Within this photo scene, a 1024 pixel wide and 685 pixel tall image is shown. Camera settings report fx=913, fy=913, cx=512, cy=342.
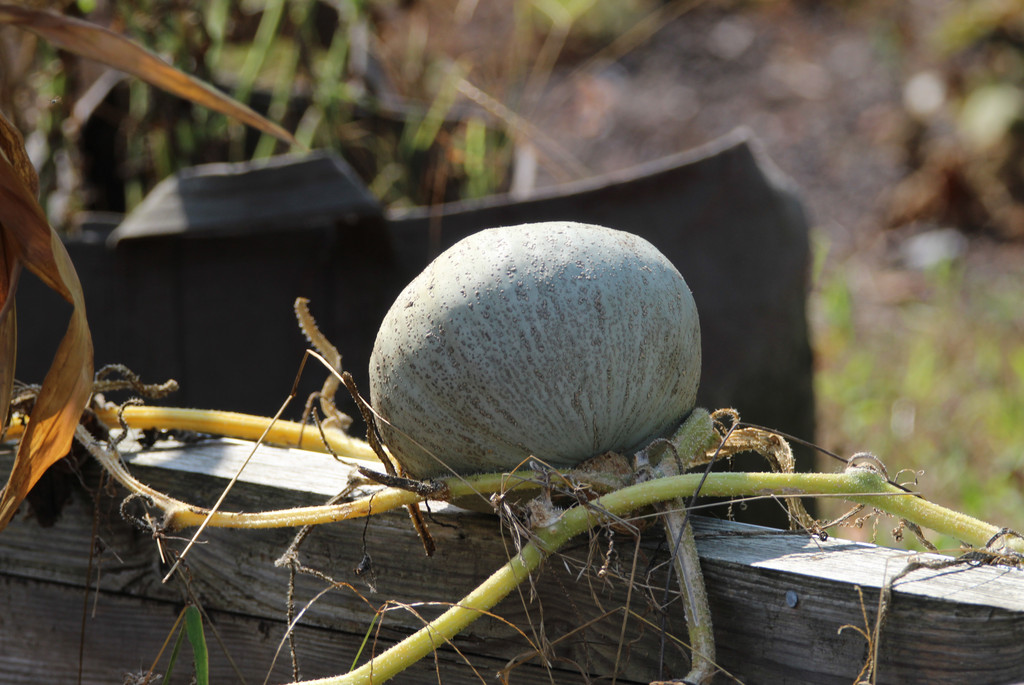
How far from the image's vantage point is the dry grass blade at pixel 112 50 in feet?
3.44

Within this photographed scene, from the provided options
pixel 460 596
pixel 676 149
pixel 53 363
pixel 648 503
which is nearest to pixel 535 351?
pixel 648 503

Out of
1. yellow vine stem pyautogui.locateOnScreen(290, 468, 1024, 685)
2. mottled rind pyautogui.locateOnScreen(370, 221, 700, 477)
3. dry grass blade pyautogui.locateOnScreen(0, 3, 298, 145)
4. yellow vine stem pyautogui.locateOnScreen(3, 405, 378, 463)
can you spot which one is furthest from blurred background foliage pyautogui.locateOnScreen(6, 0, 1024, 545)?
yellow vine stem pyautogui.locateOnScreen(3, 405, 378, 463)

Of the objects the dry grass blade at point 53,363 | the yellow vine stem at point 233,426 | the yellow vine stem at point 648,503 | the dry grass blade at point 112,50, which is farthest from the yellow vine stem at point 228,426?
the dry grass blade at point 112,50

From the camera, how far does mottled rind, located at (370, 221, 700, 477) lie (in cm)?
75

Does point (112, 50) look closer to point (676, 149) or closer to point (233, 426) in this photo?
point (233, 426)

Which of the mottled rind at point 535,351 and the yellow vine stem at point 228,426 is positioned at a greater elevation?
the mottled rind at point 535,351

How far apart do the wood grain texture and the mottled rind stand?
105 mm

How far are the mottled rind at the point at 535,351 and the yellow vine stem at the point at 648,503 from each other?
A: 7 cm

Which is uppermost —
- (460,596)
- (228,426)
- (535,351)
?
(535,351)

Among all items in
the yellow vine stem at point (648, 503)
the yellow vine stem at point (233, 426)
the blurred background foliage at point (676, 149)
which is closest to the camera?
the yellow vine stem at point (648, 503)

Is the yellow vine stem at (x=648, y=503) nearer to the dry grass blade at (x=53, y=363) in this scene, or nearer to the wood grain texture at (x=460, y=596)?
the wood grain texture at (x=460, y=596)

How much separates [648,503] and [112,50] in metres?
0.83

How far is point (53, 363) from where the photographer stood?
2.63 ft

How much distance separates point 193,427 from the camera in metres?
0.96
